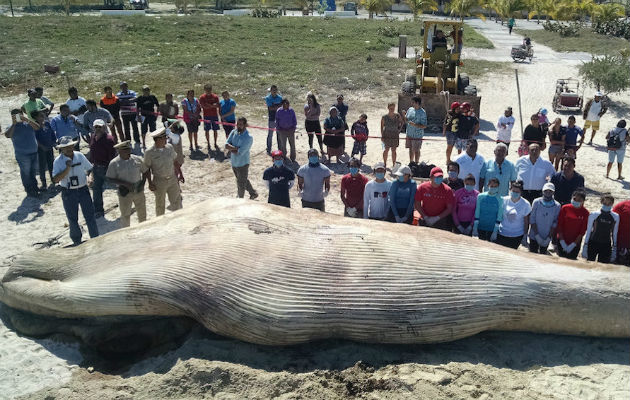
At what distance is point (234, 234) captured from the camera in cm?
702

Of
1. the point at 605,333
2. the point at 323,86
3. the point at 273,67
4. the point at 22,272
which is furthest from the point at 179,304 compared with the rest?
the point at 273,67

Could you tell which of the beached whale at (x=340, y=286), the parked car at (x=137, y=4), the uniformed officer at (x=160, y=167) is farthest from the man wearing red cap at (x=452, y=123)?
the parked car at (x=137, y=4)

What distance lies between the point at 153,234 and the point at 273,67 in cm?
1890

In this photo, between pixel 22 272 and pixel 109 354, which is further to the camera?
pixel 22 272

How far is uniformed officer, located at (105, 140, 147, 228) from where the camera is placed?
9.09 meters

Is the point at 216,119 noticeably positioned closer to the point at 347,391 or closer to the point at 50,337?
the point at 50,337

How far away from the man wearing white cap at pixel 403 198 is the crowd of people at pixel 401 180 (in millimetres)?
15

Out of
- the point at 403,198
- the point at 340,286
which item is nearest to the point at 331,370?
the point at 340,286

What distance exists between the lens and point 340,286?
6.32 meters

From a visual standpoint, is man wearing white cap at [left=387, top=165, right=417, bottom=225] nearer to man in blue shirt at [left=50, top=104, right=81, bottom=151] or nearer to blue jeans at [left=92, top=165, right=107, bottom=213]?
blue jeans at [left=92, top=165, right=107, bottom=213]

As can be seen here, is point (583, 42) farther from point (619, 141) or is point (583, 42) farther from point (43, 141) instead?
point (43, 141)

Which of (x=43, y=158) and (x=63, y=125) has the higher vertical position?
(x=63, y=125)

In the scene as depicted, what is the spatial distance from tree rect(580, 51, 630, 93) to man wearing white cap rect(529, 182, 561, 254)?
14.6 meters

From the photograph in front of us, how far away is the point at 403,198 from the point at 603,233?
2.81m
